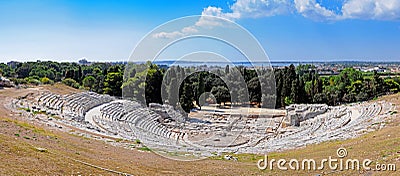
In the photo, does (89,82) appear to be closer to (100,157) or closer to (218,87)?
(218,87)

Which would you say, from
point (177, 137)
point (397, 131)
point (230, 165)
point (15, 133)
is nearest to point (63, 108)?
point (177, 137)

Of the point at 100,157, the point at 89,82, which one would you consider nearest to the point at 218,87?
the point at 89,82

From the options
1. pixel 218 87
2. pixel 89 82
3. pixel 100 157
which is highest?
pixel 89 82

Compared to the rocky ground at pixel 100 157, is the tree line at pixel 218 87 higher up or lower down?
higher up

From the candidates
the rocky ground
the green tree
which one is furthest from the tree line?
the rocky ground

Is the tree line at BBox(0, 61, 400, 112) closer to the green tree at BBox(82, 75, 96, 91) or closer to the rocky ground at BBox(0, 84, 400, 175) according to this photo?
the green tree at BBox(82, 75, 96, 91)

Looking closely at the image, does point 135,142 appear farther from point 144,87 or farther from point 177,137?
point 144,87

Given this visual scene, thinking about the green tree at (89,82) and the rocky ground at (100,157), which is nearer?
the rocky ground at (100,157)

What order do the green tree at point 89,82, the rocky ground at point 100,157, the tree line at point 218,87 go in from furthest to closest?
the green tree at point 89,82, the tree line at point 218,87, the rocky ground at point 100,157

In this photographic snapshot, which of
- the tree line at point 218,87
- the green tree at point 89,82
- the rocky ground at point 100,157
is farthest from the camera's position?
the green tree at point 89,82

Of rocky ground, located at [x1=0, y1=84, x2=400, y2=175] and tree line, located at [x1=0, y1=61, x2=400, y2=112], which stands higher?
tree line, located at [x1=0, y1=61, x2=400, y2=112]

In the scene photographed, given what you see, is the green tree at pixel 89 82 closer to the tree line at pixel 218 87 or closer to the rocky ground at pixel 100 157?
the tree line at pixel 218 87

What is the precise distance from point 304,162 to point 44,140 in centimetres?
1068

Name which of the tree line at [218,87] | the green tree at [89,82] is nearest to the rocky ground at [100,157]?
the tree line at [218,87]
